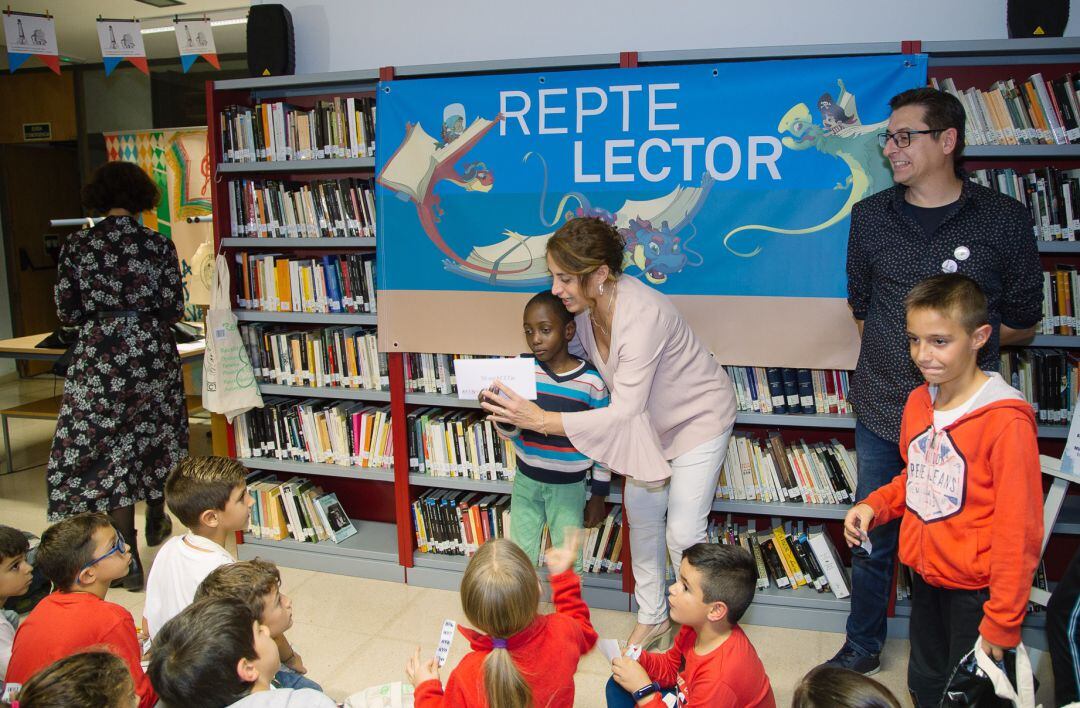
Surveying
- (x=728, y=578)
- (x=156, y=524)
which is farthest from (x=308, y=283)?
(x=728, y=578)

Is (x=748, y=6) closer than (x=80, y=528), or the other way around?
(x=80, y=528)

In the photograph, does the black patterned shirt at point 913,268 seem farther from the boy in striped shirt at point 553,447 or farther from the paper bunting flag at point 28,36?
the paper bunting flag at point 28,36

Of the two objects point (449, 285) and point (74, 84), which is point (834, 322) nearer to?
point (449, 285)

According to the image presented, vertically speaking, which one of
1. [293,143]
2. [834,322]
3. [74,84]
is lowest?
[834,322]

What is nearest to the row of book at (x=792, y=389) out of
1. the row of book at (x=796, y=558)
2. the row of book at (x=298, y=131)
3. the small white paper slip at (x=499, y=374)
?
the row of book at (x=796, y=558)

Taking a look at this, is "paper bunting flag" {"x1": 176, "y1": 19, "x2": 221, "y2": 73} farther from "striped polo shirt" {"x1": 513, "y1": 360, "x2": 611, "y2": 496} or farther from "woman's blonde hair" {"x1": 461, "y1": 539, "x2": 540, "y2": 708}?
"woman's blonde hair" {"x1": 461, "y1": 539, "x2": 540, "y2": 708}

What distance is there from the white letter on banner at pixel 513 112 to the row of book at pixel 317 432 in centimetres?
139

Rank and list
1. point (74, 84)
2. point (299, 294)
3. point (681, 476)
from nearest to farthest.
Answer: point (681, 476), point (299, 294), point (74, 84)

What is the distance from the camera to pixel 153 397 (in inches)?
142

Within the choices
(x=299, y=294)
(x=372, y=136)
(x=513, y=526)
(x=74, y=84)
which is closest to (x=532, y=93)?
(x=372, y=136)

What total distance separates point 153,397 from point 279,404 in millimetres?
568

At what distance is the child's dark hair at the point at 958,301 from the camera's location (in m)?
1.84

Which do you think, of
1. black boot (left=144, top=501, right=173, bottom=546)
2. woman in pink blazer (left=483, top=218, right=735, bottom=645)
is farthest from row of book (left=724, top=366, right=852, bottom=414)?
black boot (left=144, top=501, right=173, bottom=546)

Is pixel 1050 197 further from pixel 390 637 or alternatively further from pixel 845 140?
pixel 390 637
